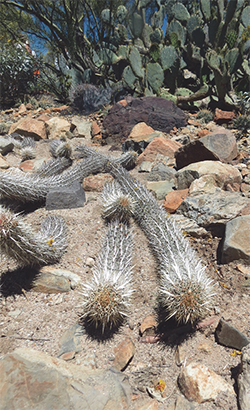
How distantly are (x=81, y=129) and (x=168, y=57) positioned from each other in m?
3.39

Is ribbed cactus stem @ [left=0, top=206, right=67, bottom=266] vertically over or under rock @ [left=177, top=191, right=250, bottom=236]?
over

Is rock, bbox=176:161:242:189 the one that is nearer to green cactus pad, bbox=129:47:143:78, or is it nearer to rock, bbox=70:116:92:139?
rock, bbox=70:116:92:139

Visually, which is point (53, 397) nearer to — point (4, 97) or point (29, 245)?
point (29, 245)

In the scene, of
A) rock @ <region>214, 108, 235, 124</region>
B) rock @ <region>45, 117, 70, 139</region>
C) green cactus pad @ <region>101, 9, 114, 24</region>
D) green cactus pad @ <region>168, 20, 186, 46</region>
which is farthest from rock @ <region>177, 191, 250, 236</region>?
green cactus pad @ <region>101, 9, 114, 24</region>

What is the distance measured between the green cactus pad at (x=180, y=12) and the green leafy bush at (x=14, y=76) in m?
5.71

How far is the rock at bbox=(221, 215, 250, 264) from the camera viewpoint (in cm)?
266

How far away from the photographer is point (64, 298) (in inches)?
101

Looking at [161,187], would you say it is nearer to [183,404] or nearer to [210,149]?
[210,149]

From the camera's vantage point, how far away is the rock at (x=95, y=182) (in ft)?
14.8

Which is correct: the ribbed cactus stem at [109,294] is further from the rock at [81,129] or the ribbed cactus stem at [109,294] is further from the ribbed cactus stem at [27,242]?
the rock at [81,129]

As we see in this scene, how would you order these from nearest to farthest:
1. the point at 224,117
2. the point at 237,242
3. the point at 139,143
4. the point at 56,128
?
the point at 237,242 → the point at 139,143 → the point at 224,117 → the point at 56,128

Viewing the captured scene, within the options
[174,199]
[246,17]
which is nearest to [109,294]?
[174,199]

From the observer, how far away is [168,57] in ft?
26.9

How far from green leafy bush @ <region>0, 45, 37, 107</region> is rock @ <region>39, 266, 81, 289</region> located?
945cm
